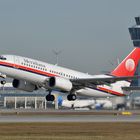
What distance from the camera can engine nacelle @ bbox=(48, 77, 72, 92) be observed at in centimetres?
7906

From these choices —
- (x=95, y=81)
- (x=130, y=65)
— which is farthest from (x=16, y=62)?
(x=130, y=65)

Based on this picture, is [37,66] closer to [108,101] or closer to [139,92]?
[108,101]

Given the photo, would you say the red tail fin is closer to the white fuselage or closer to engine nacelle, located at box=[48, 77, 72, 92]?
the white fuselage

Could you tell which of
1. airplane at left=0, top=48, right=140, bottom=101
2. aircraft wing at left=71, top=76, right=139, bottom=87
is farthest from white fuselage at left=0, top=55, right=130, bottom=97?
aircraft wing at left=71, top=76, right=139, bottom=87

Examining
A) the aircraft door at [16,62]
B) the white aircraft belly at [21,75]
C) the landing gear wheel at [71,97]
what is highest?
the aircraft door at [16,62]

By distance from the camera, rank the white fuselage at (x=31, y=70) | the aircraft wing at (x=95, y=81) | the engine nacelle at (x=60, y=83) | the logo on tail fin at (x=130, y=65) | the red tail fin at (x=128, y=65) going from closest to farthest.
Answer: the white fuselage at (x=31, y=70)
the engine nacelle at (x=60, y=83)
the aircraft wing at (x=95, y=81)
the red tail fin at (x=128, y=65)
the logo on tail fin at (x=130, y=65)

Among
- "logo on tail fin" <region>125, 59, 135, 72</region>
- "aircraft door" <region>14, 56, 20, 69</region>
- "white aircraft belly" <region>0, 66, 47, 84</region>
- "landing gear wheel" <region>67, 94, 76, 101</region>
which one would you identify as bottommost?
"landing gear wheel" <region>67, 94, 76, 101</region>

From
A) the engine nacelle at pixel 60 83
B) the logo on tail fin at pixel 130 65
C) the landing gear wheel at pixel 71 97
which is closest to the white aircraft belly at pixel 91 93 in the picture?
the landing gear wheel at pixel 71 97

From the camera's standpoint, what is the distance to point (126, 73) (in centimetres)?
9244

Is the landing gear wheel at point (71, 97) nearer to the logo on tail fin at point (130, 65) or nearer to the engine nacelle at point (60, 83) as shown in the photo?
the engine nacelle at point (60, 83)

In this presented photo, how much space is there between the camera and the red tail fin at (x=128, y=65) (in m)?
91.5
